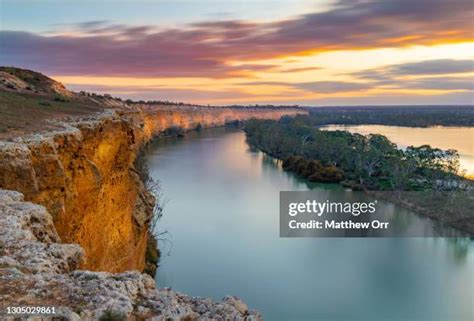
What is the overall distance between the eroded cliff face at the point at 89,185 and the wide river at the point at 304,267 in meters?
2.84

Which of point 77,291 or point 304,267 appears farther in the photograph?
point 304,267

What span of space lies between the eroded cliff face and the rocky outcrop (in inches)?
19.3

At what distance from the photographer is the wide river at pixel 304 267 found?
12.1 m

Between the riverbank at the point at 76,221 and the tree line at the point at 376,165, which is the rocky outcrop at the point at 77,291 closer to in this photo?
the riverbank at the point at 76,221

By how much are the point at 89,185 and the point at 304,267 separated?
8.57 m

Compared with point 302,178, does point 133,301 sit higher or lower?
higher

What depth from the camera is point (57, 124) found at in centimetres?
796

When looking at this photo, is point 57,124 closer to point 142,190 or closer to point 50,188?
point 50,188

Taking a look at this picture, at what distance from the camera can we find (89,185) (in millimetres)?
7762

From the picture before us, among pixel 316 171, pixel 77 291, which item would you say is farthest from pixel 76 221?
pixel 316 171

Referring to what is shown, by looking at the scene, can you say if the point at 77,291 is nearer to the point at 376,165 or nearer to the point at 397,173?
the point at 397,173

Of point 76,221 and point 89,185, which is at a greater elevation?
point 89,185

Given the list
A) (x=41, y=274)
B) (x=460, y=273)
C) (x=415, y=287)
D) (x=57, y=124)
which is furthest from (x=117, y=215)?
(x=460, y=273)

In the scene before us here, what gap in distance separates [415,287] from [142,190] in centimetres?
815
